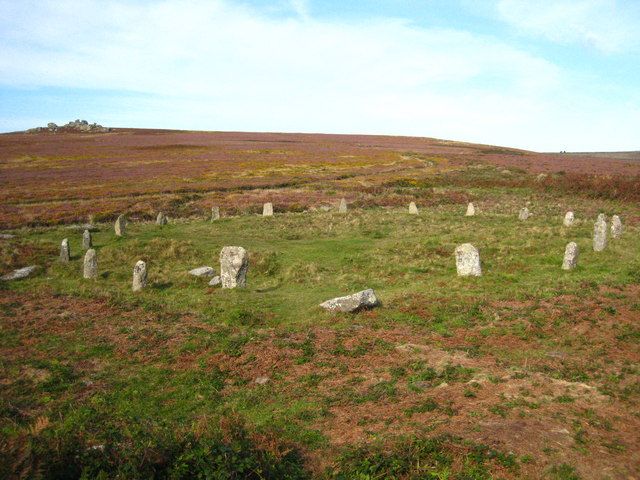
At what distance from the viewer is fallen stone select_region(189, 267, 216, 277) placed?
22234mm

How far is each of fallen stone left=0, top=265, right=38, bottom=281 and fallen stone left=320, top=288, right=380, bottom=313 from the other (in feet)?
51.5

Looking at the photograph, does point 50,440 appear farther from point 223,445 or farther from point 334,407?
point 334,407

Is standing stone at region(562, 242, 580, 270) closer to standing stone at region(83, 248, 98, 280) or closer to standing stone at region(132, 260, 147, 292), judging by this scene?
standing stone at region(132, 260, 147, 292)

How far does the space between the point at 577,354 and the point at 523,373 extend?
233 centimetres

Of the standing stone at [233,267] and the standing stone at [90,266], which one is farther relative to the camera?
the standing stone at [90,266]

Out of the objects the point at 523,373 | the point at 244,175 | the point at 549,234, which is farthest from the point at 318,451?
the point at 244,175

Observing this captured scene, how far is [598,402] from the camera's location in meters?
9.99

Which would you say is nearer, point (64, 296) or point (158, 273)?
point (64, 296)

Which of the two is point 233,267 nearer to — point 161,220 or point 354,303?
point 354,303

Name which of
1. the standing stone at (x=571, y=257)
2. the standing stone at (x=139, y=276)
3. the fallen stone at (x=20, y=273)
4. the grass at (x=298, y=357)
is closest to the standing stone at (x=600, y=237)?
the grass at (x=298, y=357)

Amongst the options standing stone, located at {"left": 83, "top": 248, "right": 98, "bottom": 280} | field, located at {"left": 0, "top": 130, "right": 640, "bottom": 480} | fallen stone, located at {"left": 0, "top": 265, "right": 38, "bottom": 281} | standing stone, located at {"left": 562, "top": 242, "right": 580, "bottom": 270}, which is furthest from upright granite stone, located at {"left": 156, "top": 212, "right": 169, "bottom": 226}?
standing stone, located at {"left": 562, "top": 242, "right": 580, "bottom": 270}

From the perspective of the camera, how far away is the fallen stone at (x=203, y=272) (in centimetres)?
2223

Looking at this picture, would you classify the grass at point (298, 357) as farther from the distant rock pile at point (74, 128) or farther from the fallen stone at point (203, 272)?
the distant rock pile at point (74, 128)

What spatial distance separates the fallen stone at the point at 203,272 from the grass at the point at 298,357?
15.9 inches
